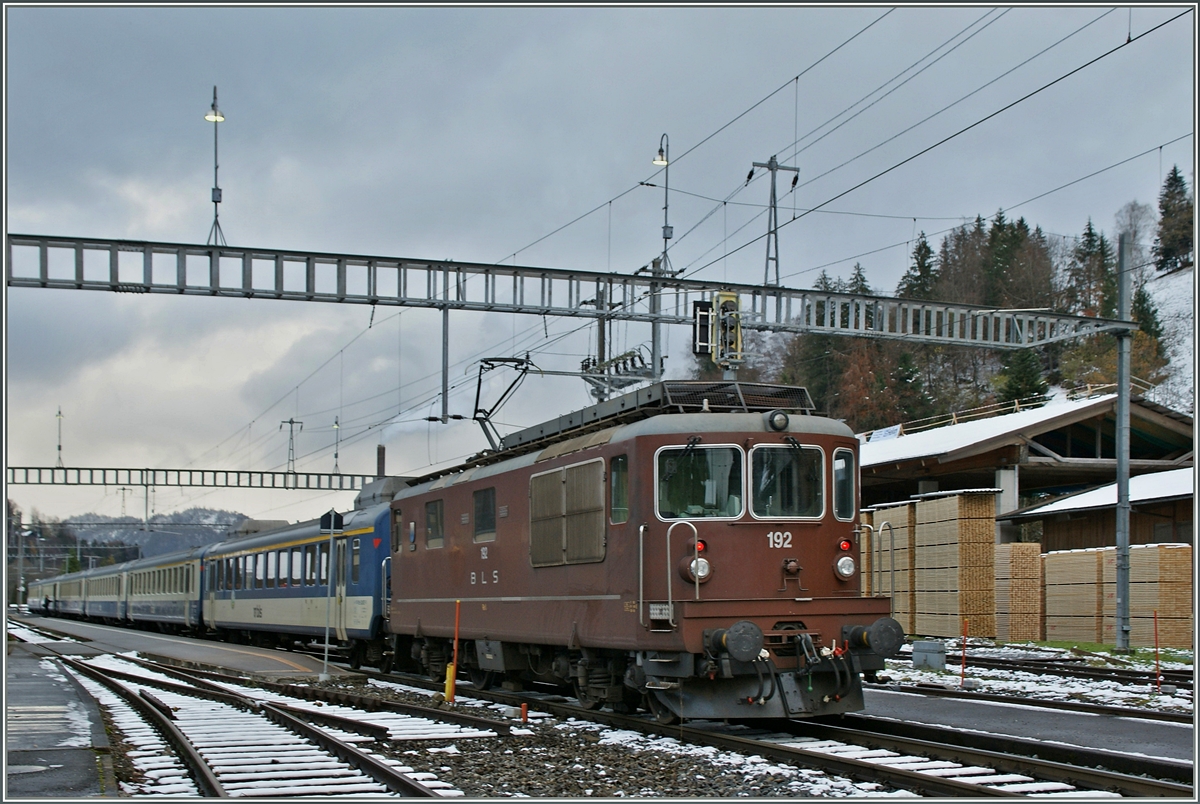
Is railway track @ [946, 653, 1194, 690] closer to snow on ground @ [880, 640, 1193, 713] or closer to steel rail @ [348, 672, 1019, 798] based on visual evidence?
snow on ground @ [880, 640, 1193, 713]

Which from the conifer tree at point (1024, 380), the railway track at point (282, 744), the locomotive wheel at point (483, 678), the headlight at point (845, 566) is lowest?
the locomotive wheel at point (483, 678)

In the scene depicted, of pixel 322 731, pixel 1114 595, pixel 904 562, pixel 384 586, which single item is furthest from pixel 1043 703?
pixel 904 562

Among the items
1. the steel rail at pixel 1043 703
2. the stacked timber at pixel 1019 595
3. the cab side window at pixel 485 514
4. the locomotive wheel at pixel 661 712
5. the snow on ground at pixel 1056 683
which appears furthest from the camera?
the stacked timber at pixel 1019 595

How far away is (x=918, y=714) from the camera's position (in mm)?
13891

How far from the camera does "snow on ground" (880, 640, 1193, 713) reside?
1511 cm

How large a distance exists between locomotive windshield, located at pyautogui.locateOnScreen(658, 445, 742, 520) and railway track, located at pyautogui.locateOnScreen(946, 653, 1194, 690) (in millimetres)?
8811

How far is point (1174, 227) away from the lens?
114 metres

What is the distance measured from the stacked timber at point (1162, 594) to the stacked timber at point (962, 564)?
2963 millimetres

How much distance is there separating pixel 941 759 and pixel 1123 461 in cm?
1431

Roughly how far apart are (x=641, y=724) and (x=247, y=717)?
200 inches

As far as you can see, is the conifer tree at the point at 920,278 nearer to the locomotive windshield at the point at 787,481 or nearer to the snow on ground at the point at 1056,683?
the snow on ground at the point at 1056,683

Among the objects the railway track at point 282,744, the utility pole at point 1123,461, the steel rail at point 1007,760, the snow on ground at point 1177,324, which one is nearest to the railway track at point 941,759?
the steel rail at point 1007,760

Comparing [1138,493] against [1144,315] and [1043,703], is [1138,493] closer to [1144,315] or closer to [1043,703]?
[1043,703]

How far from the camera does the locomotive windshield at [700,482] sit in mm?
11688
